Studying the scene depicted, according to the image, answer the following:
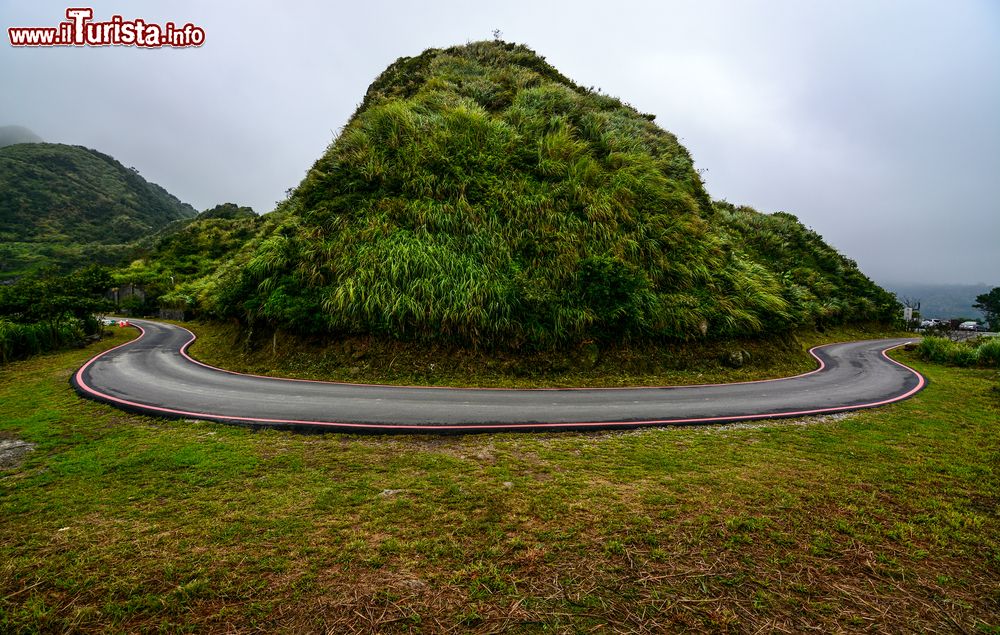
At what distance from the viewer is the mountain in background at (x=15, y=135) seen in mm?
150025

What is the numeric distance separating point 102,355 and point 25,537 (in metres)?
14.0

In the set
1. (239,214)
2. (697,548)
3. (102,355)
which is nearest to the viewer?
(697,548)

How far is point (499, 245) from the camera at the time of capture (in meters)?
12.4

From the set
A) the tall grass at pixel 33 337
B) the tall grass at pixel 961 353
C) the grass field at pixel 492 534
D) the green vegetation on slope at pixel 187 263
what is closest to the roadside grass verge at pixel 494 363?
the grass field at pixel 492 534

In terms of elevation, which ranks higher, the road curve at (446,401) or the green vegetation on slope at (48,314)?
the green vegetation on slope at (48,314)

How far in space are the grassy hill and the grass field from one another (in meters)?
69.8

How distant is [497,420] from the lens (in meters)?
6.63

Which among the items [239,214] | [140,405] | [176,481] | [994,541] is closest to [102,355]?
[140,405]

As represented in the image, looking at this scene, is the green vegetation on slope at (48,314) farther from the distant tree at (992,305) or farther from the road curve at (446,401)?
the distant tree at (992,305)

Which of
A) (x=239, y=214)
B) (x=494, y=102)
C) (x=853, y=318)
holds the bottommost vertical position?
(x=853, y=318)

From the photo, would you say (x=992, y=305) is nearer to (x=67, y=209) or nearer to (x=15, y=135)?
(x=67, y=209)

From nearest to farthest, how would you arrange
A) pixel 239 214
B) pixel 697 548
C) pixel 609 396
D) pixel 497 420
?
1. pixel 697 548
2. pixel 497 420
3. pixel 609 396
4. pixel 239 214

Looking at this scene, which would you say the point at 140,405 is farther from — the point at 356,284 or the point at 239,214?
the point at 239,214

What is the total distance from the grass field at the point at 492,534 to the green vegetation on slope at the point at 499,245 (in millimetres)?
5567
